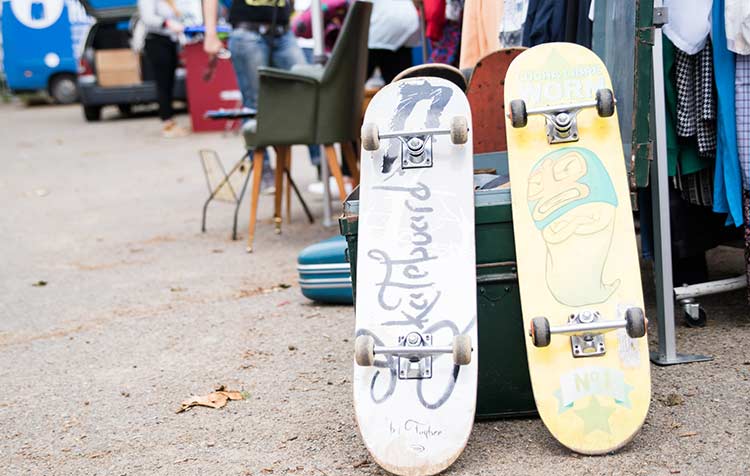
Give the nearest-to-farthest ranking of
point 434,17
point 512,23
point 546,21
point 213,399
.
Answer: point 213,399 → point 546,21 → point 512,23 → point 434,17

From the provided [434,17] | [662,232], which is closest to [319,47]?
[434,17]

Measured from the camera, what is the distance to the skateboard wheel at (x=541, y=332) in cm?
261

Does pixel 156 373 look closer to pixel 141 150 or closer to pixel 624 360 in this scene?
pixel 624 360

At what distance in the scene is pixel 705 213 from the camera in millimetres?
3680

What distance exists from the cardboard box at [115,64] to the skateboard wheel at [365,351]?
37.7 feet

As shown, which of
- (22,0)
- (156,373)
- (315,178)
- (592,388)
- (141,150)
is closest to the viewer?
(592,388)

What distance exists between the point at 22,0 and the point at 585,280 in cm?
1439

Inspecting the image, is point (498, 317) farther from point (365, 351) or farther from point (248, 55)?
point (248, 55)

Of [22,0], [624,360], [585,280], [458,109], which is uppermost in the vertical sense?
[22,0]

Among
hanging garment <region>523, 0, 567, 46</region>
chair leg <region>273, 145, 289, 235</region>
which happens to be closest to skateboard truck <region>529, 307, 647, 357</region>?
hanging garment <region>523, 0, 567, 46</region>

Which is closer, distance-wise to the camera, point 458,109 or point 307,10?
point 458,109

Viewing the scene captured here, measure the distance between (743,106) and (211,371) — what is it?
205cm

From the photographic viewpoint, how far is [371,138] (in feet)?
9.43

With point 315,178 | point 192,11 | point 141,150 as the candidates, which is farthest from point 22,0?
point 315,178
